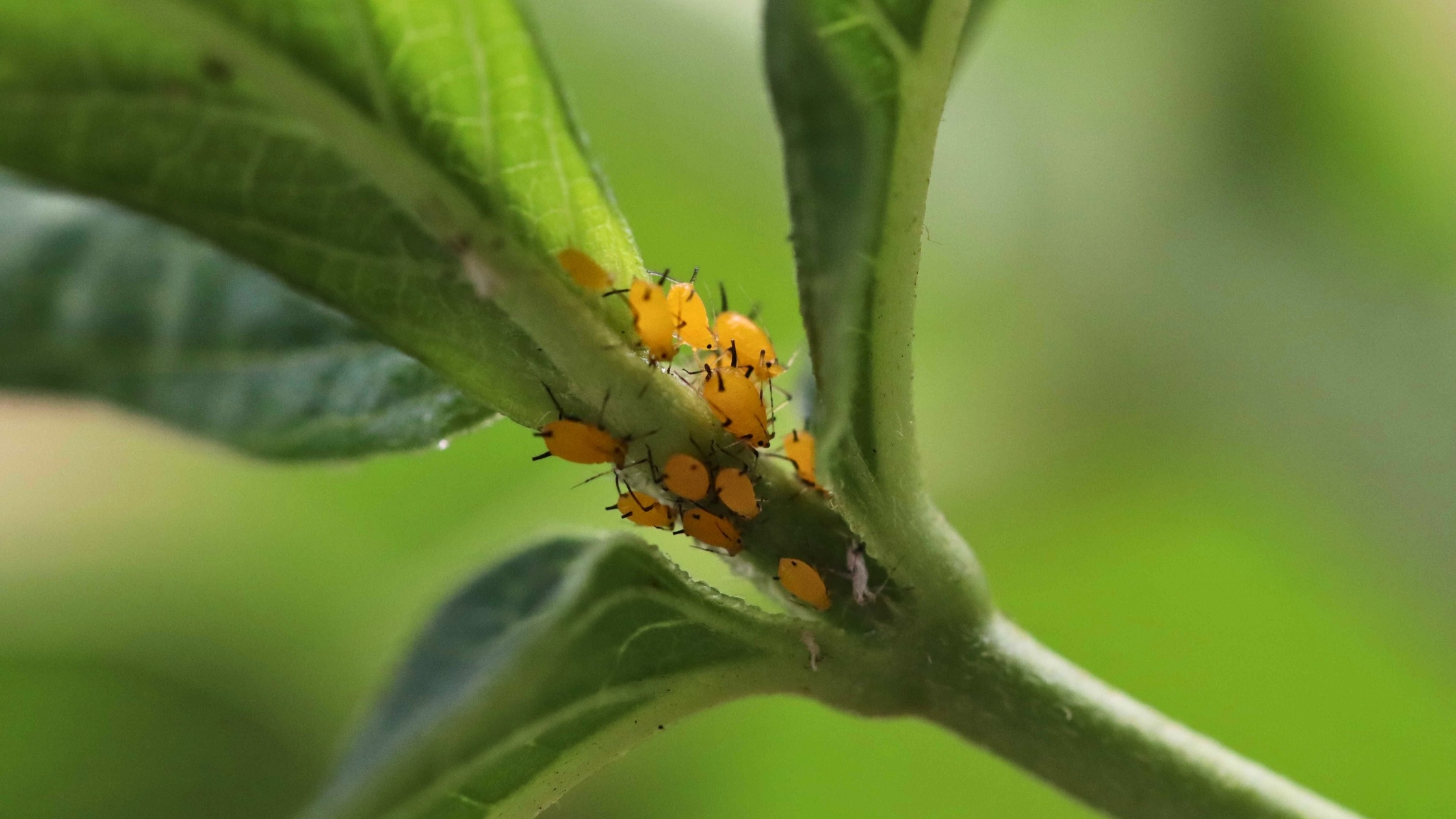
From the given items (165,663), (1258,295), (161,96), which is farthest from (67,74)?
(1258,295)

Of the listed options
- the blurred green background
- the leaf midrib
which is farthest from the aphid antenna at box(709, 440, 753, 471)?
the blurred green background

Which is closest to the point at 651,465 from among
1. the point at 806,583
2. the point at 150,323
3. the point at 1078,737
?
the point at 806,583

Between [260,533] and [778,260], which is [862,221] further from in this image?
[260,533]

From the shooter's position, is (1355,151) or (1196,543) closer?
(1196,543)

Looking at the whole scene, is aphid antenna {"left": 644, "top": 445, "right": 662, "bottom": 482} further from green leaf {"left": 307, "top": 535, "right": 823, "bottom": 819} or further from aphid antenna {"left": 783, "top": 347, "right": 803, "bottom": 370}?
aphid antenna {"left": 783, "top": 347, "right": 803, "bottom": 370}

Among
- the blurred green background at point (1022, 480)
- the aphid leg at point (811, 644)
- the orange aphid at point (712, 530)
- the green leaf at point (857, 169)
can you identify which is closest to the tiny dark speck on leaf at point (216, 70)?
the green leaf at point (857, 169)

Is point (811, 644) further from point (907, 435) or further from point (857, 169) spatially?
point (857, 169)
